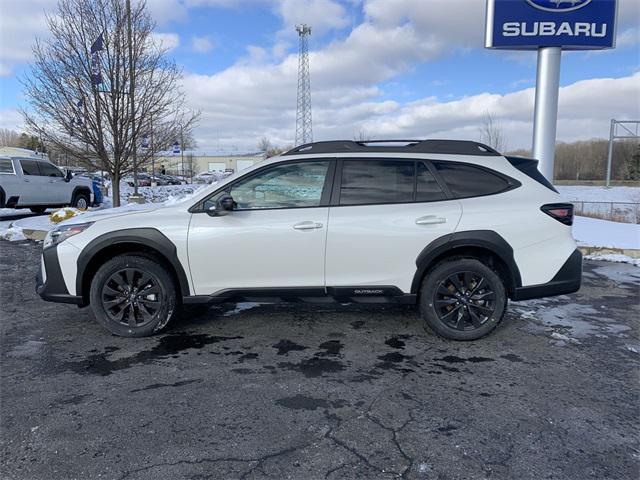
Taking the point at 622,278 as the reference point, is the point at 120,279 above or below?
above

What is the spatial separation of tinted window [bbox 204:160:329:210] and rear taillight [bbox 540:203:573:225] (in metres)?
2.09

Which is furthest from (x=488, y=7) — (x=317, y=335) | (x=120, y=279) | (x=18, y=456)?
(x=18, y=456)

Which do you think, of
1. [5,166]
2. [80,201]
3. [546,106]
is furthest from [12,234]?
[546,106]

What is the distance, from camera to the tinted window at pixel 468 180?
14.5 ft

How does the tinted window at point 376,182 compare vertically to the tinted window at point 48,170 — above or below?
below

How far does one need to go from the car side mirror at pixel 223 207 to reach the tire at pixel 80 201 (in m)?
13.4

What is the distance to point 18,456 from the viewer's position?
101 inches

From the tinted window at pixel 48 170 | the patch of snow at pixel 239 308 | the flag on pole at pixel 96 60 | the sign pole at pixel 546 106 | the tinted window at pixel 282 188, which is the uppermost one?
the flag on pole at pixel 96 60

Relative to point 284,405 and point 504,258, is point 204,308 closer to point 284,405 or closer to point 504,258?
point 284,405

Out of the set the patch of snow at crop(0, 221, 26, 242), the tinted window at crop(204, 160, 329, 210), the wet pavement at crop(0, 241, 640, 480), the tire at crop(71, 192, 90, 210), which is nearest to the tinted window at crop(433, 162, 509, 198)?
the tinted window at crop(204, 160, 329, 210)

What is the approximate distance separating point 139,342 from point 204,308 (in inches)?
48.2

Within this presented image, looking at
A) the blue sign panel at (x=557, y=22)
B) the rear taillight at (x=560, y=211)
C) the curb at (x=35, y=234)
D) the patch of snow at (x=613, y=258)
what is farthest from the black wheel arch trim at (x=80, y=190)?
the rear taillight at (x=560, y=211)

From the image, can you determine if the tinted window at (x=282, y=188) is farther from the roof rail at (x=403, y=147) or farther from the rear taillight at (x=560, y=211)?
the rear taillight at (x=560, y=211)

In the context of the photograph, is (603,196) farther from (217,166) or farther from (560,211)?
(217,166)
